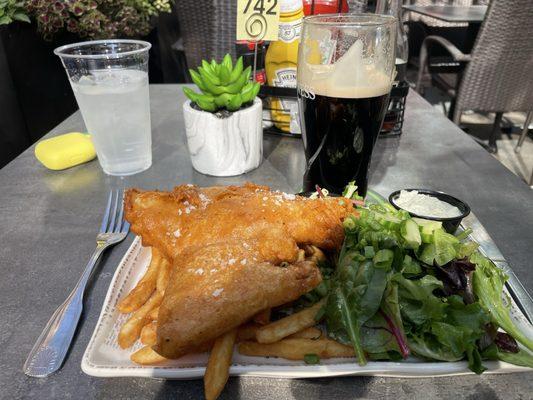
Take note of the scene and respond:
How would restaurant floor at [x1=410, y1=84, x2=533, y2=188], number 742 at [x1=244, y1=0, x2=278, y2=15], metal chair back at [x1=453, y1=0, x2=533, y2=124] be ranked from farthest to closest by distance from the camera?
restaurant floor at [x1=410, y1=84, x2=533, y2=188]
metal chair back at [x1=453, y1=0, x2=533, y2=124]
number 742 at [x1=244, y1=0, x2=278, y2=15]

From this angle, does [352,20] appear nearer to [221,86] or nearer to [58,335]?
[221,86]

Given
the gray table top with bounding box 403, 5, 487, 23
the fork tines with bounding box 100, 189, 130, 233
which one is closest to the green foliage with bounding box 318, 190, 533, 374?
the fork tines with bounding box 100, 189, 130, 233

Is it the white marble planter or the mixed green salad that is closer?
the mixed green salad

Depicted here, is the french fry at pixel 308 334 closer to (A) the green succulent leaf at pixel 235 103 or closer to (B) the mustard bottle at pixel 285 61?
(A) the green succulent leaf at pixel 235 103

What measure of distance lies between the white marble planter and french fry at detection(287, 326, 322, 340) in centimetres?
90

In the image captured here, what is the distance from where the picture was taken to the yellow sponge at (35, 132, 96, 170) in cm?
166

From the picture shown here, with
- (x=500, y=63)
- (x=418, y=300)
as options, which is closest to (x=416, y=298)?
(x=418, y=300)

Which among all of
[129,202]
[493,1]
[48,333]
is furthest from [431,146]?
[493,1]

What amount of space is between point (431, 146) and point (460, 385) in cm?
134

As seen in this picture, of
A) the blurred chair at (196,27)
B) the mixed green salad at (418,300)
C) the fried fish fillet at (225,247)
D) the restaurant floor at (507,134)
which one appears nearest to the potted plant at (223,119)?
the fried fish fillet at (225,247)

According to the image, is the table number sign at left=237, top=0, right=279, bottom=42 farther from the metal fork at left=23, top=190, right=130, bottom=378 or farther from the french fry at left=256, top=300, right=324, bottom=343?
the french fry at left=256, top=300, right=324, bottom=343

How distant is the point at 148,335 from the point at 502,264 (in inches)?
35.7

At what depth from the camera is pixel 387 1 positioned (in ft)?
5.72

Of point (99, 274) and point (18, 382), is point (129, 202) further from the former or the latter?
point (18, 382)
